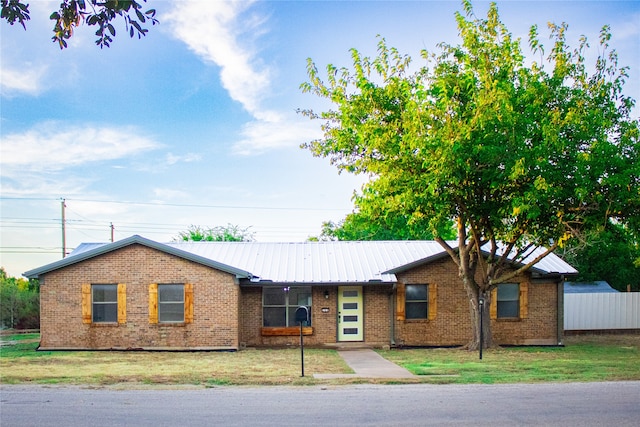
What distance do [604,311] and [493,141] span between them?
15.9 meters

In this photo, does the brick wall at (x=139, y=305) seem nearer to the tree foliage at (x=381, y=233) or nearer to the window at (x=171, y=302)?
the window at (x=171, y=302)

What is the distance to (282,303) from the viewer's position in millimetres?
22391

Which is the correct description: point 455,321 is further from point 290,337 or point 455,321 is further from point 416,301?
point 290,337

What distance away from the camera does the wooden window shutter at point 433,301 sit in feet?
73.0

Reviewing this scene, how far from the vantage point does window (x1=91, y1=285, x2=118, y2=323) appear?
20.9m

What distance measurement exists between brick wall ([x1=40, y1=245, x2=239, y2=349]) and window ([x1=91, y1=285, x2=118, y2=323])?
0.24 m

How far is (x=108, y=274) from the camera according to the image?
20.8 metres

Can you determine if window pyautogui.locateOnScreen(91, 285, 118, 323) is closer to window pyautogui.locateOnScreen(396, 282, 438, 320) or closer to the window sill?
the window sill

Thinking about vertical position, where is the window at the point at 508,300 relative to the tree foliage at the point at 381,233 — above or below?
below

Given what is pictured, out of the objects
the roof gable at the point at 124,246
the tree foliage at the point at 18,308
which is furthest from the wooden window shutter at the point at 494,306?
the tree foliage at the point at 18,308

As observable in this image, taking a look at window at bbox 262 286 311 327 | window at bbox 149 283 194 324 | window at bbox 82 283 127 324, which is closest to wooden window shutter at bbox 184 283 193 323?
window at bbox 149 283 194 324

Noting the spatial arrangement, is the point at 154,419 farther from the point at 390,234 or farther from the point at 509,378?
the point at 390,234

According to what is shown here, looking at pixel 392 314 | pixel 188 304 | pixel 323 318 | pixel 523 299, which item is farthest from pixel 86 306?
pixel 523 299

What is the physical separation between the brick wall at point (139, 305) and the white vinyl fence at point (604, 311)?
16.6 m
